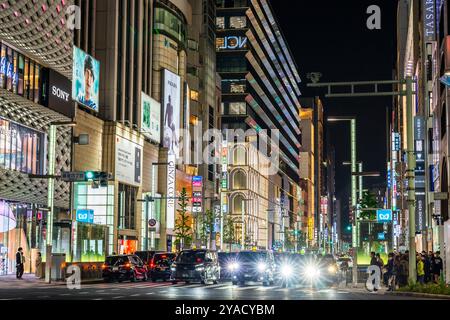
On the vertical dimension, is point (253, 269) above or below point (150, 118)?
below

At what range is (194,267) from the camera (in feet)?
152

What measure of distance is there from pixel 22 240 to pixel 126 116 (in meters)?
27.9

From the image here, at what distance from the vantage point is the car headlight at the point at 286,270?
47850 mm

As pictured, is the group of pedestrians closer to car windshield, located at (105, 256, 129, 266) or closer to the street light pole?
the street light pole

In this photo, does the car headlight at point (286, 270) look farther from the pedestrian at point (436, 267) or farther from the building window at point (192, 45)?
the building window at point (192, 45)

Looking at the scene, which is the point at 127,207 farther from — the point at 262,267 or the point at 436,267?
the point at 436,267

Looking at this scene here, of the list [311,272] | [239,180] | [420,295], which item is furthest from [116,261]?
[239,180]

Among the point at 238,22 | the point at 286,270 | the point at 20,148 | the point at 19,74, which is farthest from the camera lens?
the point at 238,22

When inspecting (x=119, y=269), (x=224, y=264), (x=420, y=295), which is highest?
(x=224, y=264)

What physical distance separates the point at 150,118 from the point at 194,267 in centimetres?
4877

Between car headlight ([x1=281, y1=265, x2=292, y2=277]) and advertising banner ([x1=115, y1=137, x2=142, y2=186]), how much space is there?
35051 mm

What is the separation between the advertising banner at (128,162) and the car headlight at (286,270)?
35.1 m

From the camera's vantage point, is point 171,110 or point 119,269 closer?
point 119,269
